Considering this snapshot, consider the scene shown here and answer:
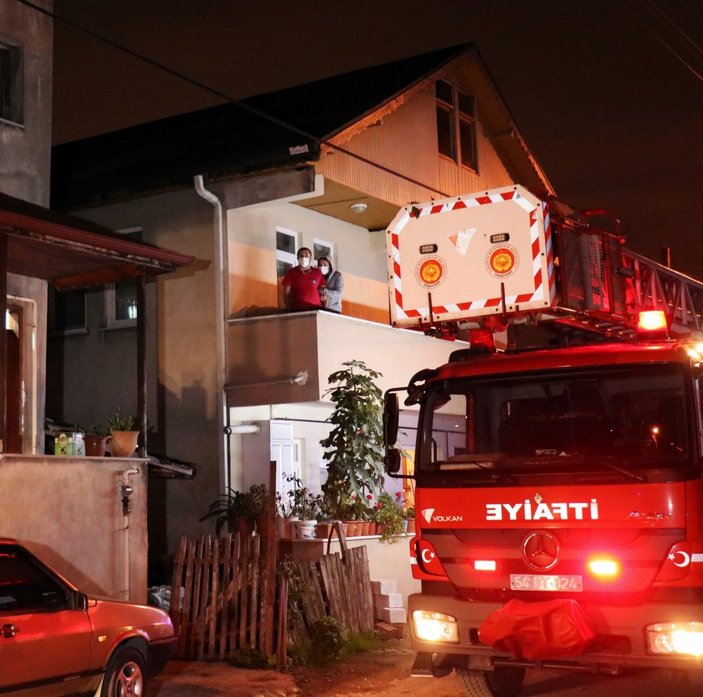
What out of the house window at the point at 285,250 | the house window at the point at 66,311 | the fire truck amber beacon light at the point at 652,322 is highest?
the house window at the point at 285,250

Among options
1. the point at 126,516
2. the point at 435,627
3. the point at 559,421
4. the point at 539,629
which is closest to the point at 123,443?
the point at 126,516

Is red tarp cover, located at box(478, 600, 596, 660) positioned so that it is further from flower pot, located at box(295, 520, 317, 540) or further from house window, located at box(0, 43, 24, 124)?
house window, located at box(0, 43, 24, 124)

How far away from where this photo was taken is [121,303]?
60.6 ft

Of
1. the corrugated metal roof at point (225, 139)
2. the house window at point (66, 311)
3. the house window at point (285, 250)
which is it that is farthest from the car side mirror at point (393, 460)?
the house window at point (66, 311)

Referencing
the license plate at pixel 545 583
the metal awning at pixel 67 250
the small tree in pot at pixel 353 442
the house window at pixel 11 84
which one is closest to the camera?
the license plate at pixel 545 583

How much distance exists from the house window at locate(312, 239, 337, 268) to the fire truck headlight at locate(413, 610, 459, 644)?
1198 cm

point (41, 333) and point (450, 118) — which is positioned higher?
point (450, 118)

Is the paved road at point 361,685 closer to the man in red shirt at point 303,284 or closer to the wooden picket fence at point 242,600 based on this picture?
the wooden picket fence at point 242,600

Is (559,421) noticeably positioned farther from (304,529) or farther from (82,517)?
(304,529)

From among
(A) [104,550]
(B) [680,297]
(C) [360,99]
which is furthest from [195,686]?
(C) [360,99]

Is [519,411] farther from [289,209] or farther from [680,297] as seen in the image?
[289,209]

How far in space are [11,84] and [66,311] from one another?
564cm

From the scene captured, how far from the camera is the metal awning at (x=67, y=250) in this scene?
11.6 meters

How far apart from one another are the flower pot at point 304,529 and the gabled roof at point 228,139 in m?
5.36
